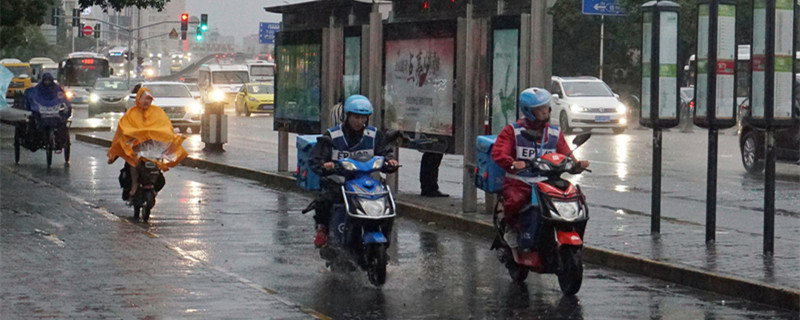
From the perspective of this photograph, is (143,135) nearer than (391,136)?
No

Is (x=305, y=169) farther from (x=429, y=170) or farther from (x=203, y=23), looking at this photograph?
(x=203, y=23)

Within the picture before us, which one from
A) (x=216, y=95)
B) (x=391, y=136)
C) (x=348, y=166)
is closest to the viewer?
(x=348, y=166)

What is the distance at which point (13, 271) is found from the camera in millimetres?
9992

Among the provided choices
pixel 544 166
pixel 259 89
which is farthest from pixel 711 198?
pixel 259 89

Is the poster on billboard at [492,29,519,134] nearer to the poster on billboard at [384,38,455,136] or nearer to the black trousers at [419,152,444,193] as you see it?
the poster on billboard at [384,38,455,136]

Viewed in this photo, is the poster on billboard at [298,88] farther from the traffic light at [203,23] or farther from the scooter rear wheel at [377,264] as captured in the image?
the traffic light at [203,23]

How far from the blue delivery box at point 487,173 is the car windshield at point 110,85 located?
4184 cm

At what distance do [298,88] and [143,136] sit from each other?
16.4 feet

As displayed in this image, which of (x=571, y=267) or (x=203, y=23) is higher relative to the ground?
(x=203, y=23)

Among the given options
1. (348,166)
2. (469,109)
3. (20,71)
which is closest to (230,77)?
(20,71)

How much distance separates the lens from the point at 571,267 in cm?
909

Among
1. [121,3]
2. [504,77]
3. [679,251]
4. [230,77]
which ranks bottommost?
[679,251]

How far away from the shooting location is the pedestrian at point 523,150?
968 centimetres

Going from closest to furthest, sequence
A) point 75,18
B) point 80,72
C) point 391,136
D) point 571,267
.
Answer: point 571,267 → point 391,136 → point 75,18 → point 80,72
